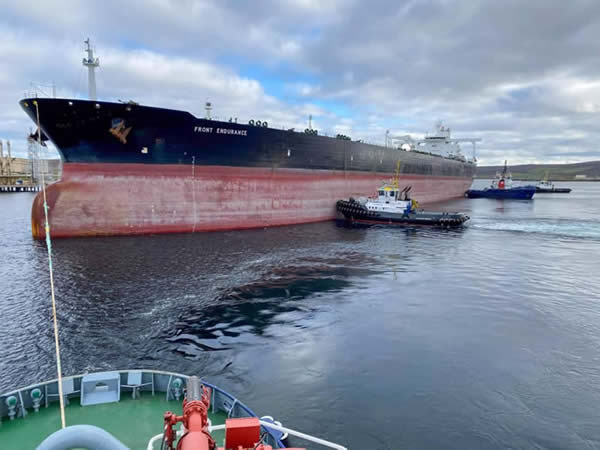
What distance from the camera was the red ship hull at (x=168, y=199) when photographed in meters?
20.7

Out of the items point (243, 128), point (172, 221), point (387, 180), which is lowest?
point (172, 221)

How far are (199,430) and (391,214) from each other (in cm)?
2977

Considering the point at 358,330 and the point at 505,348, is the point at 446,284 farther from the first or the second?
the point at 358,330

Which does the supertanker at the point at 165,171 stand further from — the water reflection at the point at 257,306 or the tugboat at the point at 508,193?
the tugboat at the point at 508,193

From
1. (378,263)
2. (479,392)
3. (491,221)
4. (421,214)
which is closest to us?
(479,392)

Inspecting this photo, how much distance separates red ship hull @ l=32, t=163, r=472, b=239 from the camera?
67.8 ft

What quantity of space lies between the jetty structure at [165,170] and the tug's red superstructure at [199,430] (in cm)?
1892

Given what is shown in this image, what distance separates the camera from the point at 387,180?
40719 mm

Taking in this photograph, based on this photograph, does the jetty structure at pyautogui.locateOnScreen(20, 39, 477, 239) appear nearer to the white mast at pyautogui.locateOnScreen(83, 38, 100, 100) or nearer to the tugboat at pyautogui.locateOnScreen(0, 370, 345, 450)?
the white mast at pyautogui.locateOnScreen(83, 38, 100, 100)

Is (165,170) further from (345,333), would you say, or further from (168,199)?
(345,333)

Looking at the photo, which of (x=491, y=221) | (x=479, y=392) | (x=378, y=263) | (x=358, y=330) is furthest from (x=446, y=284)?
(x=491, y=221)

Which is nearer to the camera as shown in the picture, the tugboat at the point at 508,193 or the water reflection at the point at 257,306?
the water reflection at the point at 257,306

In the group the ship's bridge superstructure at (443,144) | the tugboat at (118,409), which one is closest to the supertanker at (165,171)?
the tugboat at (118,409)

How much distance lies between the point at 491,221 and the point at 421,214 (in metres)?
9.67
